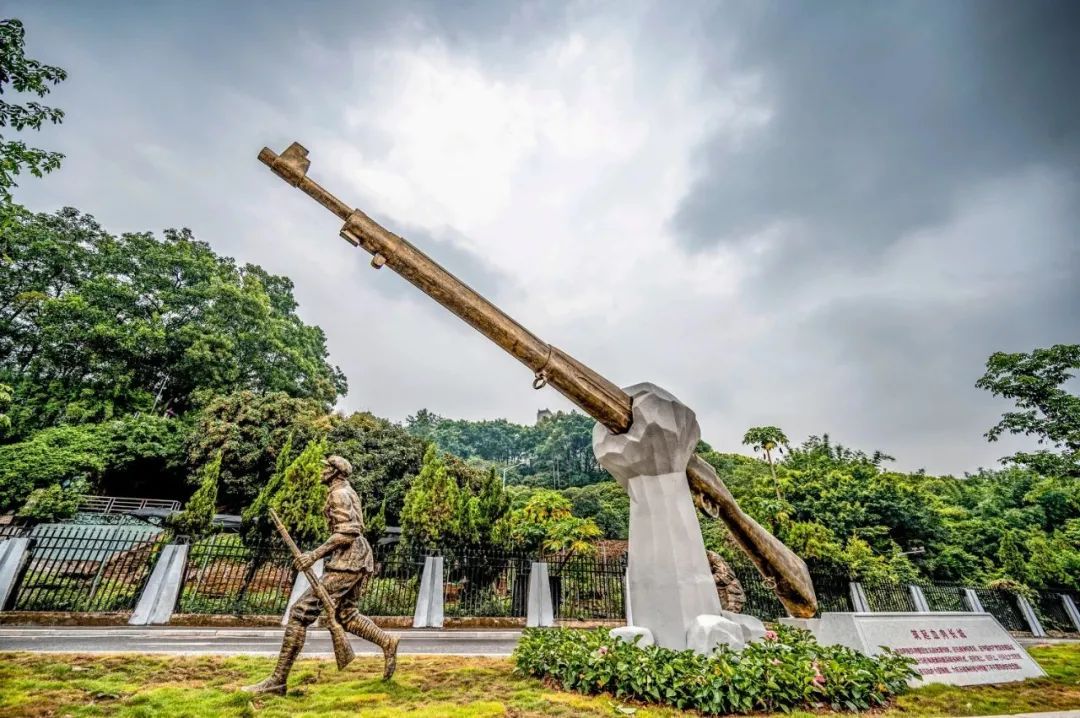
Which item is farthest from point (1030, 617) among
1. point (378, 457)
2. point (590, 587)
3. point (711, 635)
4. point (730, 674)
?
point (378, 457)

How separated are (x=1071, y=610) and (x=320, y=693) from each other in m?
27.0

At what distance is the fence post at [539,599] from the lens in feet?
40.1

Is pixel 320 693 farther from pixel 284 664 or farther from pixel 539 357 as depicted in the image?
pixel 539 357

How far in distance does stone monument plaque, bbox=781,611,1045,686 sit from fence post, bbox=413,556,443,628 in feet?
27.5

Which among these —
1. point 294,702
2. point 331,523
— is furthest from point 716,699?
point 331,523

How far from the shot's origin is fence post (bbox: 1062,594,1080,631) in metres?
17.8

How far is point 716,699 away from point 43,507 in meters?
24.9

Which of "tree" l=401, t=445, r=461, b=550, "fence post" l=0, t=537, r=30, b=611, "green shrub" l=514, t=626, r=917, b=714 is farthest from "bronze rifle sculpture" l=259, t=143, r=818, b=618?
"tree" l=401, t=445, r=461, b=550

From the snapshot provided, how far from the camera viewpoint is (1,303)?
26938 millimetres

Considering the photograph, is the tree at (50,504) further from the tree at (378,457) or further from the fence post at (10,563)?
the fence post at (10,563)

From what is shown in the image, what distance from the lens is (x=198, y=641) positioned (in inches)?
307

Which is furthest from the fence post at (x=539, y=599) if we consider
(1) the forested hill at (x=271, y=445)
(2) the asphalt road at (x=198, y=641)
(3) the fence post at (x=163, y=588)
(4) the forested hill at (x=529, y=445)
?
(4) the forested hill at (x=529, y=445)

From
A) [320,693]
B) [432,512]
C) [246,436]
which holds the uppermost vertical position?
[246,436]

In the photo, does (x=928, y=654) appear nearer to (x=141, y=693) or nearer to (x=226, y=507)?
(x=141, y=693)
